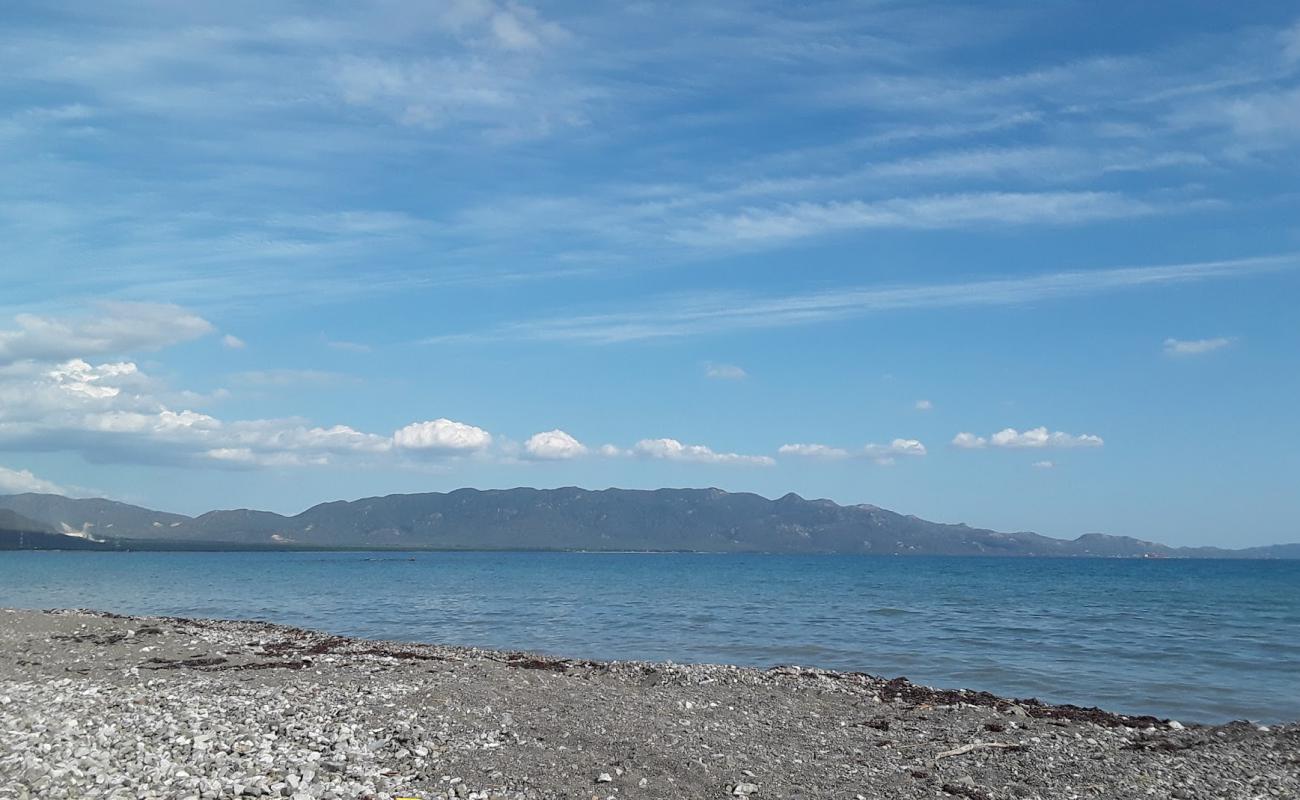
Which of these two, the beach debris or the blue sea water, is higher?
the beach debris

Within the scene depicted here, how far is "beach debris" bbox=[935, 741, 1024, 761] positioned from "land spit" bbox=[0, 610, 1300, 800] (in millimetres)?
50

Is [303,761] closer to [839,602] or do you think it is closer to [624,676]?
[624,676]

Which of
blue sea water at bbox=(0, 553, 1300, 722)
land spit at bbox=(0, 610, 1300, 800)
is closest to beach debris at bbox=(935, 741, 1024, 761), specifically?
land spit at bbox=(0, 610, 1300, 800)

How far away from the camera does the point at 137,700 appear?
60.1 feet

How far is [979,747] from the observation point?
54.5 ft

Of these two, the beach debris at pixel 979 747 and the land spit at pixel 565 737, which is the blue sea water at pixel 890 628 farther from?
the beach debris at pixel 979 747

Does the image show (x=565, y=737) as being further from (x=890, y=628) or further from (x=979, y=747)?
(x=890, y=628)

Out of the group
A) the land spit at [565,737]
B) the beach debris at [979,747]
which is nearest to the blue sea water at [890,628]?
the land spit at [565,737]

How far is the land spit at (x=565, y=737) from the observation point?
13.3 m

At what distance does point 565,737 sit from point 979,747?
7.23 metres

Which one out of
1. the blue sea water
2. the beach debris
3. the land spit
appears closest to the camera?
the land spit

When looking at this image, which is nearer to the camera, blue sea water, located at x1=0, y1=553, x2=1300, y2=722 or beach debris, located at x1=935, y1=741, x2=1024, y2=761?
beach debris, located at x1=935, y1=741, x2=1024, y2=761

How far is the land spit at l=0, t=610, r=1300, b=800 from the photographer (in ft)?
43.7

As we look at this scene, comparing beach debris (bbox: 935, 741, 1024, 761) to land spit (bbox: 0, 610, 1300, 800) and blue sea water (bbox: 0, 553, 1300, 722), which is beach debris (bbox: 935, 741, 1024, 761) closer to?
land spit (bbox: 0, 610, 1300, 800)
